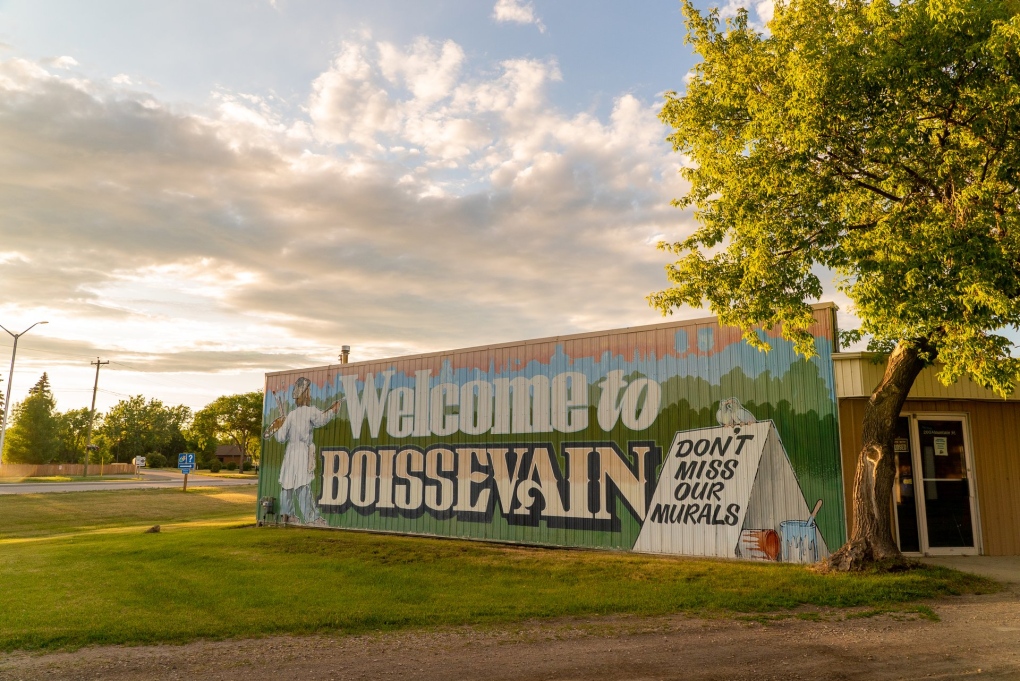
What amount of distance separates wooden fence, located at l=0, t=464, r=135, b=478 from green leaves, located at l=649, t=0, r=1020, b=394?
78496 mm

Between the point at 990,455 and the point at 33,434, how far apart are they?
301ft

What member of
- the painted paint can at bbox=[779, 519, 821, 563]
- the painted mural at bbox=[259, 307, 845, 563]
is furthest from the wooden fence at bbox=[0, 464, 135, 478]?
the painted paint can at bbox=[779, 519, 821, 563]

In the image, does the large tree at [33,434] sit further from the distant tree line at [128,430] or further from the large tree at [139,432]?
the large tree at [139,432]

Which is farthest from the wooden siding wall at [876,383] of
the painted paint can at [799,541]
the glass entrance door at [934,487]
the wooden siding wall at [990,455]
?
the painted paint can at [799,541]

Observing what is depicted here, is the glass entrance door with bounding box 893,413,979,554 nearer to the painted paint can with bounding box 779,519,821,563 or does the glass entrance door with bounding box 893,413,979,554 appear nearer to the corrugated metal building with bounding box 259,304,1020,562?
the corrugated metal building with bounding box 259,304,1020,562

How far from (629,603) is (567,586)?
63.1 inches

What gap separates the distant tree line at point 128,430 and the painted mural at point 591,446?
6806cm

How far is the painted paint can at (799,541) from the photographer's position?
12.5 metres

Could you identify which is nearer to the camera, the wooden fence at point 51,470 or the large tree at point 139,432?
the wooden fence at point 51,470

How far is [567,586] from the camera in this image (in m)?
10.9

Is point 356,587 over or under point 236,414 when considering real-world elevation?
under

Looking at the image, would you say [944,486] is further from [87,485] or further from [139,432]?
[139,432]

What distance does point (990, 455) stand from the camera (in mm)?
13266

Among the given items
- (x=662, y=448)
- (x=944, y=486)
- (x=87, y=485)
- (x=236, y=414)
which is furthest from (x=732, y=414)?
(x=236, y=414)
